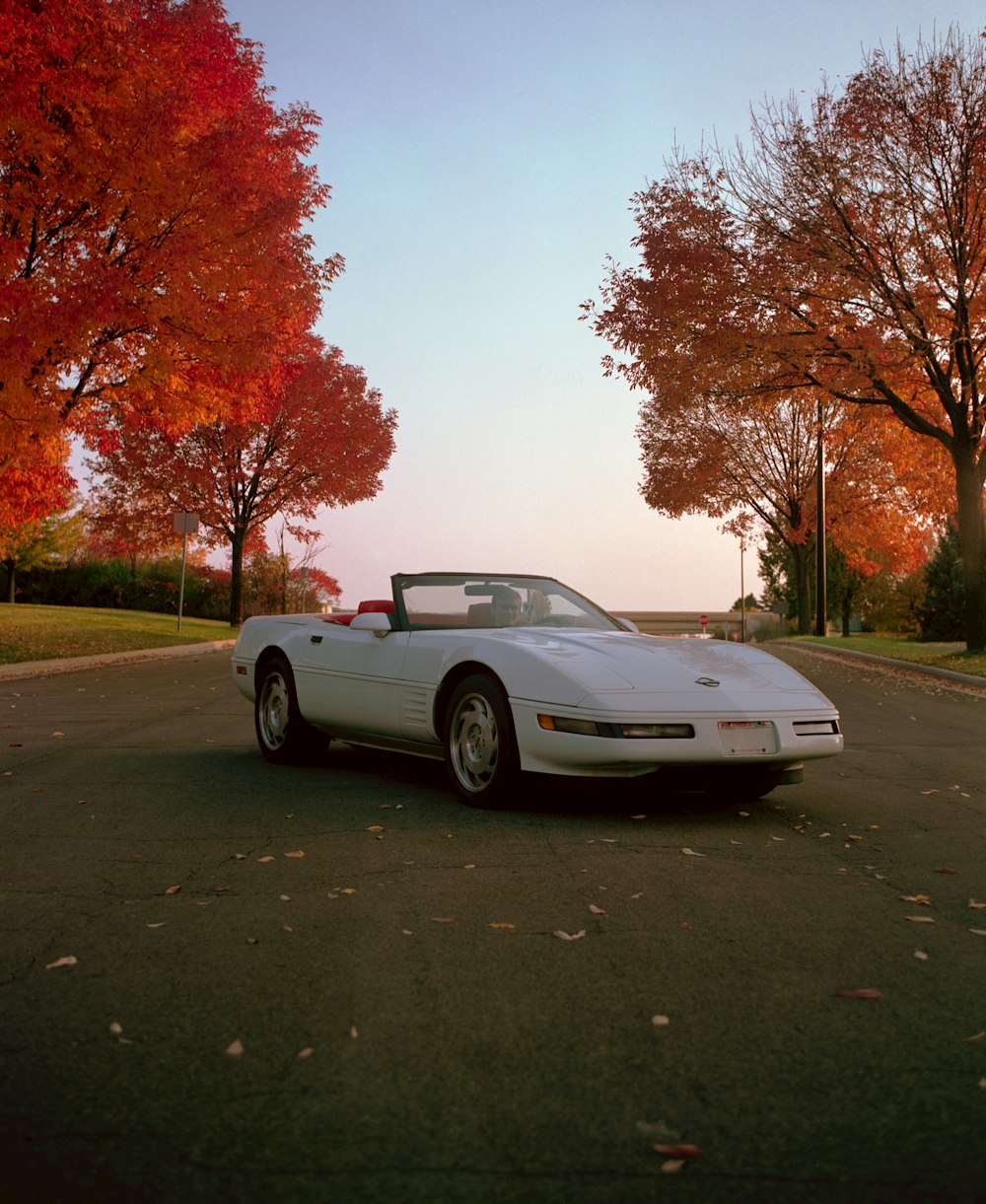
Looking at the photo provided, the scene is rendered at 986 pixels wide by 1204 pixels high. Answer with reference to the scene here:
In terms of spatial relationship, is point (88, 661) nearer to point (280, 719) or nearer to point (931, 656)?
point (280, 719)

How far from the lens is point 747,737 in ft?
21.3

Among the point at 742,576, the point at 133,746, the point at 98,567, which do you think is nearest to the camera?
the point at 133,746

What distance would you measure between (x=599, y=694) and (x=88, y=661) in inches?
660

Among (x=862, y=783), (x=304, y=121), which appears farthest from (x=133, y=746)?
(x=304, y=121)

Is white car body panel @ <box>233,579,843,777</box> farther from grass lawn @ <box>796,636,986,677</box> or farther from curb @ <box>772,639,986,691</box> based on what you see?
grass lawn @ <box>796,636,986,677</box>

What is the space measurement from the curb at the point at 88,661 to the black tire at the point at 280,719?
32.0ft

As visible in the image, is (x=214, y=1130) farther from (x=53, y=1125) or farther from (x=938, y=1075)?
(x=938, y=1075)

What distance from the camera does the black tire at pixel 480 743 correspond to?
664 cm

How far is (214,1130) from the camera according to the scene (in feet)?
8.93

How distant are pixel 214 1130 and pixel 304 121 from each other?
1995 centimetres

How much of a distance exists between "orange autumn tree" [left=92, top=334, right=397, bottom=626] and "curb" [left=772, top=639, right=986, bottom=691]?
13961mm

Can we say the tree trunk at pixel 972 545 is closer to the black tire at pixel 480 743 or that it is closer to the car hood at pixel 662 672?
the car hood at pixel 662 672

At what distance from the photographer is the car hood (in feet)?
21.1

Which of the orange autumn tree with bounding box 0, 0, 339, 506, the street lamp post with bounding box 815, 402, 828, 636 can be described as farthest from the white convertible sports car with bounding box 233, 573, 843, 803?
the street lamp post with bounding box 815, 402, 828, 636
